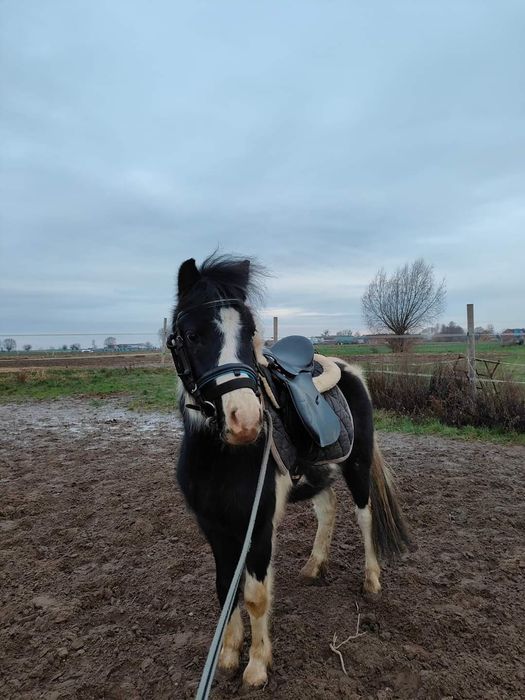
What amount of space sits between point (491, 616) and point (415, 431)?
5.74 meters

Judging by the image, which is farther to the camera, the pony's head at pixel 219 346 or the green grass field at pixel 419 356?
the green grass field at pixel 419 356

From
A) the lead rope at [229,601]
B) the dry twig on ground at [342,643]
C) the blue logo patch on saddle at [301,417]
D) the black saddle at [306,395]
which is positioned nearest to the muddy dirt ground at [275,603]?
the dry twig on ground at [342,643]

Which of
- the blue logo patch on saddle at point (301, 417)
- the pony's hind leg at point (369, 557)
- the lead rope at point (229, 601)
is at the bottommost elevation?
the pony's hind leg at point (369, 557)

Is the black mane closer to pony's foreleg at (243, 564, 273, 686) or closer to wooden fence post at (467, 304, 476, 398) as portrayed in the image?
pony's foreleg at (243, 564, 273, 686)

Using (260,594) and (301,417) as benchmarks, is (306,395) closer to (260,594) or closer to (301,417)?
(301,417)

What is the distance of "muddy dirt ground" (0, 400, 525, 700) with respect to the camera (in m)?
2.28

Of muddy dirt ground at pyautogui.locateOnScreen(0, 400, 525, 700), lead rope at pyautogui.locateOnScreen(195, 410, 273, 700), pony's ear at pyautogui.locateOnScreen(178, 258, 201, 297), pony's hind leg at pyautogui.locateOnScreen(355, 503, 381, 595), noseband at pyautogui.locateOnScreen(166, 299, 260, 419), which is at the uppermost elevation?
pony's ear at pyautogui.locateOnScreen(178, 258, 201, 297)

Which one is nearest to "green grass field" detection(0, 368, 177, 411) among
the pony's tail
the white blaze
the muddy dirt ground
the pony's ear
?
the muddy dirt ground

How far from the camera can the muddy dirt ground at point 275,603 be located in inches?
89.7

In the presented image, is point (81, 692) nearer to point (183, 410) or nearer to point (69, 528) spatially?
point (183, 410)

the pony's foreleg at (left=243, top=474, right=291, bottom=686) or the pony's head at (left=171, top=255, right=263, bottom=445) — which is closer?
the pony's head at (left=171, top=255, right=263, bottom=445)

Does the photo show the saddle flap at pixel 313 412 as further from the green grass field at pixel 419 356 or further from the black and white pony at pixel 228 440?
the green grass field at pixel 419 356

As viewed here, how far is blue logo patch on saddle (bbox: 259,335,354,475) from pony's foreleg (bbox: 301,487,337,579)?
0.69 m

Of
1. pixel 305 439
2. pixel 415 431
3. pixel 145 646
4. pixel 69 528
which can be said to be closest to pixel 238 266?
pixel 305 439
